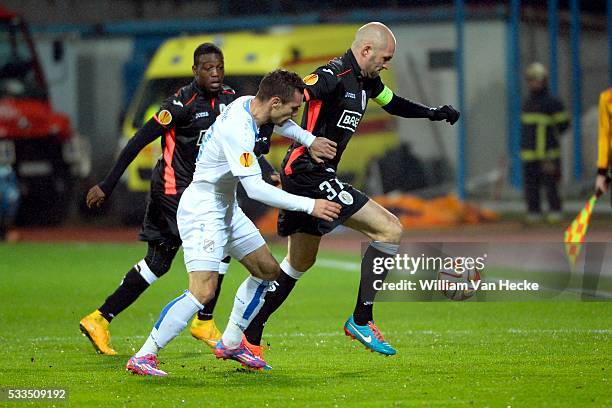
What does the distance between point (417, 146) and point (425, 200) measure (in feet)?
4.52

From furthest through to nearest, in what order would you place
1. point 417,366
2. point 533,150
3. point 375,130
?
point 375,130, point 533,150, point 417,366

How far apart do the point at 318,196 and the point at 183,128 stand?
116 cm

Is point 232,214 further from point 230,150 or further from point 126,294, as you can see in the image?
point 126,294

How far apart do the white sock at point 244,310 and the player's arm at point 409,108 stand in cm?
182

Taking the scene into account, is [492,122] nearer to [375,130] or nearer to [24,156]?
[375,130]

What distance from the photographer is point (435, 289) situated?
422 inches

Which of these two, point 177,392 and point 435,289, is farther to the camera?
point 435,289

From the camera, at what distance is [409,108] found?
32.4ft

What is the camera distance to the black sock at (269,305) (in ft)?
29.8

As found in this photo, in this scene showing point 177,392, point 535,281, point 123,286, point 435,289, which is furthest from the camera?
point 535,281

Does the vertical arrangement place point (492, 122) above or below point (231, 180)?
below

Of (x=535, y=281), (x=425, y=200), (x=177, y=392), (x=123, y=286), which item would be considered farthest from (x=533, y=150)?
(x=177, y=392)

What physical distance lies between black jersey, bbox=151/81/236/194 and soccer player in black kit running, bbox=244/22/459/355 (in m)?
0.67

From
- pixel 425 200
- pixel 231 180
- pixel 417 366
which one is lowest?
pixel 425 200
